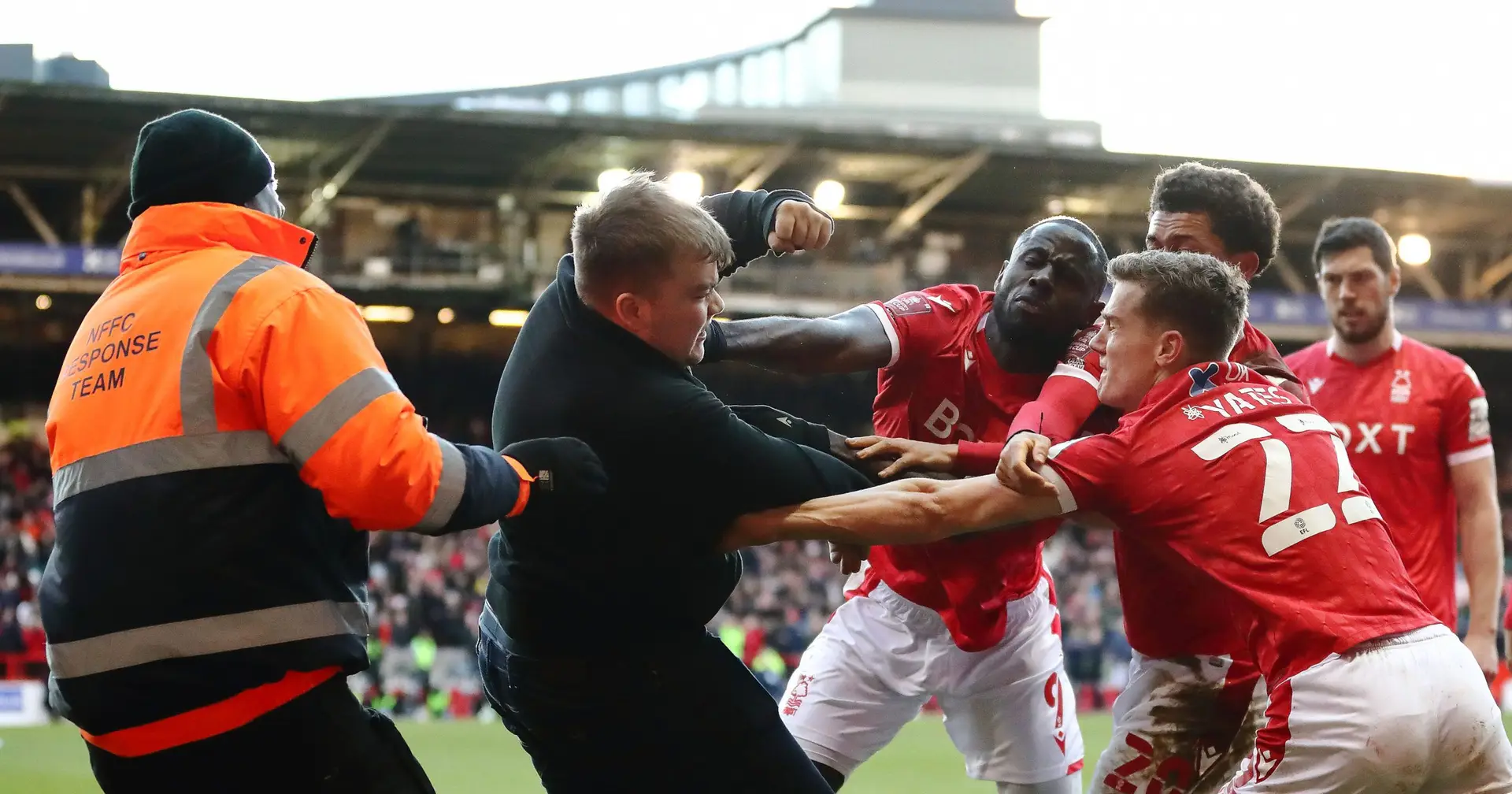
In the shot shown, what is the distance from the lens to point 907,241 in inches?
1016

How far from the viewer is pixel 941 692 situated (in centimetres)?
494

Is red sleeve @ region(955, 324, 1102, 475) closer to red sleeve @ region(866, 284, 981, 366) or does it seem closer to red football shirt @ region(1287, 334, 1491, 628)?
red sleeve @ region(866, 284, 981, 366)

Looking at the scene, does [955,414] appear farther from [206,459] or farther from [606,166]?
[606,166]

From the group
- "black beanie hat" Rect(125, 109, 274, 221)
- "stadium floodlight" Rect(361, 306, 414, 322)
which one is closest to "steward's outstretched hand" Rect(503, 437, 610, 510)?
"black beanie hat" Rect(125, 109, 274, 221)

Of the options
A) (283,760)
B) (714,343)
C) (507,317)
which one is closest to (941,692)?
(714,343)

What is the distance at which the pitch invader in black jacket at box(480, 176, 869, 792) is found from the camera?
3422 millimetres

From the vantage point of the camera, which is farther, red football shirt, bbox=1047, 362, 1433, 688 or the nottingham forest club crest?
the nottingham forest club crest

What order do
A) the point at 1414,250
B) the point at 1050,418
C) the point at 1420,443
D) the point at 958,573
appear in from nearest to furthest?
the point at 1050,418
the point at 958,573
the point at 1420,443
the point at 1414,250

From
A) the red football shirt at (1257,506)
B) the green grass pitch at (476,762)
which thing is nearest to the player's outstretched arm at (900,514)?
the red football shirt at (1257,506)

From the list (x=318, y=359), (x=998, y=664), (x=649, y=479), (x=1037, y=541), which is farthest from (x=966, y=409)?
(x=318, y=359)

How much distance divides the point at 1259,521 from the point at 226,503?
2381mm

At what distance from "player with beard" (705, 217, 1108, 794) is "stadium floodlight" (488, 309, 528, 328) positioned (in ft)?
61.3

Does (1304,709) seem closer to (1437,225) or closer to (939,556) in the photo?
(939,556)

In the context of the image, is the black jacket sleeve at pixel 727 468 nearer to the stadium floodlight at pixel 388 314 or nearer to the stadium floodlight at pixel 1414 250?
the stadium floodlight at pixel 388 314
